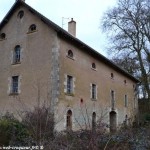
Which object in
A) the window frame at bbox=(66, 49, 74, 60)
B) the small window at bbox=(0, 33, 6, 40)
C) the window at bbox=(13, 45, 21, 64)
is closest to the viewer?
the window frame at bbox=(66, 49, 74, 60)

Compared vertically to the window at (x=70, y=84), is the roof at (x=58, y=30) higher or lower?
higher

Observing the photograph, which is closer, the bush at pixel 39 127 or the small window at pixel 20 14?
the bush at pixel 39 127

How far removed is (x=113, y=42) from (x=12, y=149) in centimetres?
2436

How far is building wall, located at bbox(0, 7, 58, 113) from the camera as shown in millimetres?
20312

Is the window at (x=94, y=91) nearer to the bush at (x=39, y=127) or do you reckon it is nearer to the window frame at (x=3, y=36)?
the window frame at (x=3, y=36)

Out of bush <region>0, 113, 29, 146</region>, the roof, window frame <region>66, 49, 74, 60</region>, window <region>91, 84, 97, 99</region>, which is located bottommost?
bush <region>0, 113, 29, 146</region>

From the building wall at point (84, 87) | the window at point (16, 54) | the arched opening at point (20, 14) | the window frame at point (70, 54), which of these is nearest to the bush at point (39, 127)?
the building wall at point (84, 87)

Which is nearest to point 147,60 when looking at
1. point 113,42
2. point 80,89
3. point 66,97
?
point 113,42

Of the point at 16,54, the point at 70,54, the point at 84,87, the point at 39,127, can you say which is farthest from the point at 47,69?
the point at 39,127

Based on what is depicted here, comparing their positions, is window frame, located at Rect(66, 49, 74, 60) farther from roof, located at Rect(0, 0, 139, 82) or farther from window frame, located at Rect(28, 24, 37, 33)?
window frame, located at Rect(28, 24, 37, 33)

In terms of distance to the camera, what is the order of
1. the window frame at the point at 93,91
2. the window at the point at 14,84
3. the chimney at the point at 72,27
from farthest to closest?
the chimney at the point at 72,27 < the window frame at the point at 93,91 < the window at the point at 14,84

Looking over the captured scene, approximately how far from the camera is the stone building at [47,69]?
66.1 ft

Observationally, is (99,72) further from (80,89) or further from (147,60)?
(147,60)

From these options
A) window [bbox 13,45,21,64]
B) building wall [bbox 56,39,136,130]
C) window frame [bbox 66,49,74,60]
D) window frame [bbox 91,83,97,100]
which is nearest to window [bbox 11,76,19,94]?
window [bbox 13,45,21,64]
